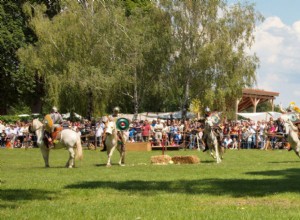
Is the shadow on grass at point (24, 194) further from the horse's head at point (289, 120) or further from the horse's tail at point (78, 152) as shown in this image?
the horse's head at point (289, 120)

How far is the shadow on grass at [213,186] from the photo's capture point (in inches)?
524

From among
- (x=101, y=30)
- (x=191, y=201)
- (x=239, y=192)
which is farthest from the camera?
(x=101, y=30)

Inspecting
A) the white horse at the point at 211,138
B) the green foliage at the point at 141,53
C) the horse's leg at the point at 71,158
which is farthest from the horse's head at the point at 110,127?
the green foliage at the point at 141,53

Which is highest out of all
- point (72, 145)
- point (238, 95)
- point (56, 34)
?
point (56, 34)

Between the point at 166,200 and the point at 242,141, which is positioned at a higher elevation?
the point at 242,141

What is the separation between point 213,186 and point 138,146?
22062mm

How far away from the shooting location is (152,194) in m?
13.0

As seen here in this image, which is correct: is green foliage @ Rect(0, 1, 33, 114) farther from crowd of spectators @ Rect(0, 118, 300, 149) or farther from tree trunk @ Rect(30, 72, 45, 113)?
crowd of spectators @ Rect(0, 118, 300, 149)

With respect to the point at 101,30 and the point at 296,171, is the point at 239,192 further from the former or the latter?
the point at 101,30

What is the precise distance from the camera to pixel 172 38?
4750 cm

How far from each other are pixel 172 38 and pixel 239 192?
35.1 m

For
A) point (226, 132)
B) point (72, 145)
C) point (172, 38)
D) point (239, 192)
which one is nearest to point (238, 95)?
point (172, 38)

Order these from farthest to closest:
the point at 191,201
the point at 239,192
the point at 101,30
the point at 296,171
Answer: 1. the point at 101,30
2. the point at 296,171
3. the point at 239,192
4. the point at 191,201

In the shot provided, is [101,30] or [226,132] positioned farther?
[101,30]
